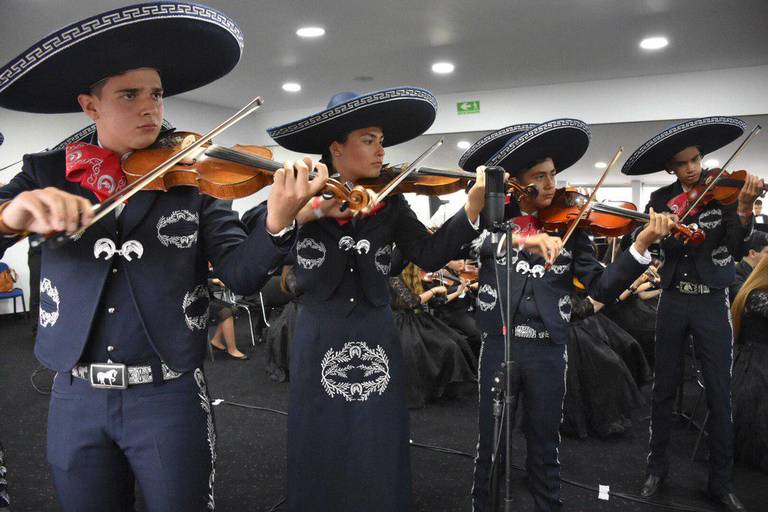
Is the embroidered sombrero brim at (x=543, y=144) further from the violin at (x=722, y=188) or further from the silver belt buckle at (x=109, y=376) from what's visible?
the silver belt buckle at (x=109, y=376)

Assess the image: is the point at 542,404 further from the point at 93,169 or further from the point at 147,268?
the point at 93,169

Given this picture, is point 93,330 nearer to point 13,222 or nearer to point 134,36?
point 13,222

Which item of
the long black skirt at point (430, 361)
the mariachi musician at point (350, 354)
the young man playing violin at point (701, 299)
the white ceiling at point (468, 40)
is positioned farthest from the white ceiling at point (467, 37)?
the mariachi musician at point (350, 354)

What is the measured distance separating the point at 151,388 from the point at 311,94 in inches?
258

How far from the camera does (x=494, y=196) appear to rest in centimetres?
158

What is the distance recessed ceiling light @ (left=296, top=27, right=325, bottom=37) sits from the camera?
504cm

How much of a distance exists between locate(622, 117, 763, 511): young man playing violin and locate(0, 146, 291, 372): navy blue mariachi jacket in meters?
2.21

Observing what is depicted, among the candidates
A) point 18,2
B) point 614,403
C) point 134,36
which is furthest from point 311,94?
point 134,36

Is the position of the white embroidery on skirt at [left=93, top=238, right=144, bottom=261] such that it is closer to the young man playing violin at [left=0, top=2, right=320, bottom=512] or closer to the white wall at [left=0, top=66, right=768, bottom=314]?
Answer: the young man playing violin at [left=0, top=2, right=320, bottom=512]

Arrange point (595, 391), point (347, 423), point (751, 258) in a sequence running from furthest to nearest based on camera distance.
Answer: point (751, 258) → point (595, 391) → point (347, 423)

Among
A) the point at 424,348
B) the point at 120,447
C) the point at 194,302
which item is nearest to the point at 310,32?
the point at 424,348

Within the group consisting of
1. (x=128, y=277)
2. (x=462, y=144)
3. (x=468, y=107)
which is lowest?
(x=128, y=277)

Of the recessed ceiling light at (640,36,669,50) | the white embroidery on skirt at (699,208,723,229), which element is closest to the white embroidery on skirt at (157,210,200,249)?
the white embroidery on skirt at (699,208,723,229)

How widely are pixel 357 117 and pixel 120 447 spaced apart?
1162mm
